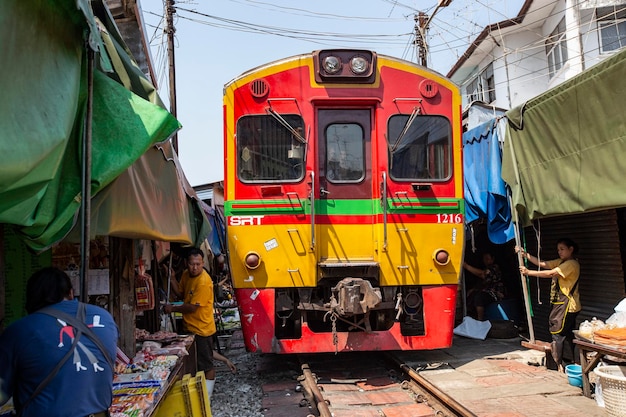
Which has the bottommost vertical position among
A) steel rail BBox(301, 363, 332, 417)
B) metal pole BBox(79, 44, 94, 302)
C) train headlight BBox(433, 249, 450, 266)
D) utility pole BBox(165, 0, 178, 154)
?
steel rail BBox(301, 363, 332, 417)

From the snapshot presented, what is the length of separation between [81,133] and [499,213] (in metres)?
6.35

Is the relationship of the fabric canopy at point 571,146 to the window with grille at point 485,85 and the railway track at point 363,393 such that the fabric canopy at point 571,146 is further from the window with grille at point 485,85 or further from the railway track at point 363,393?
the window with grille at point 485,85

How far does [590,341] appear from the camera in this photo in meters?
5.21

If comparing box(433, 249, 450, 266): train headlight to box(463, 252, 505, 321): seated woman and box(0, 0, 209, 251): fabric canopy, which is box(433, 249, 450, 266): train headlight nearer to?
box(463, 252, 505, 321): seated woman

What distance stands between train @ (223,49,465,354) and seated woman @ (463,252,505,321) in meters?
2.77

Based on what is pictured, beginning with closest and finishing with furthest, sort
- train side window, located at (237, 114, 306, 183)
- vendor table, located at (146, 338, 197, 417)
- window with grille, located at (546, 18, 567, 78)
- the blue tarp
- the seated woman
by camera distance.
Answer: vendor table, located at (146, 338, 197, 417), train side window, located at (237, 114, 306, 183), the blue tarp, the seated woman, window with grille, located at (546, 18, 567, 78)

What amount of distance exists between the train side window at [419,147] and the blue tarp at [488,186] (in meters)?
1.36

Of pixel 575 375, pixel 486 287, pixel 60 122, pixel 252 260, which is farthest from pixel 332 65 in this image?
pixel 486 287

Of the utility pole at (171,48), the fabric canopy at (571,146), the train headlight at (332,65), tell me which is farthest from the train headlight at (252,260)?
the utility pole at (171,48)

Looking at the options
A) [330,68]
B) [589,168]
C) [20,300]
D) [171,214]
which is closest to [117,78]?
[171,214]

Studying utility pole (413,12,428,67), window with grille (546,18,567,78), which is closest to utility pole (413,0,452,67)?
utility pole (413,12,428,67)

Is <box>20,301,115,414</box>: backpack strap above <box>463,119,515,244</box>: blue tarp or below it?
below

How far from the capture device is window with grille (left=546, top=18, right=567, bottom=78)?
18808mm

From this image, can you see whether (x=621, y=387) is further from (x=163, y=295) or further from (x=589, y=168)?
(x=163, y=295)
